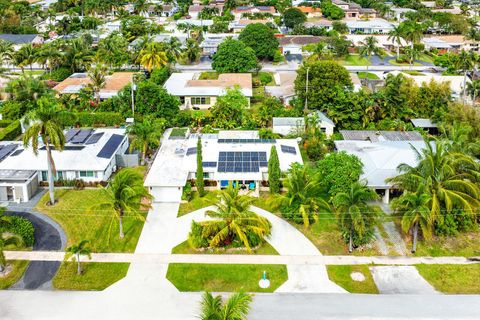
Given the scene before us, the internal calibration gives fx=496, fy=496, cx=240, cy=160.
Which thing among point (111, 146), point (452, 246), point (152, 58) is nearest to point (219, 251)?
point (452, 246)

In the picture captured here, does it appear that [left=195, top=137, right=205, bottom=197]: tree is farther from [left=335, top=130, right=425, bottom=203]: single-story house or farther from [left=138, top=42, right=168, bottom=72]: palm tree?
[left=138, top=42, right=168, bottom=72]: palm tree

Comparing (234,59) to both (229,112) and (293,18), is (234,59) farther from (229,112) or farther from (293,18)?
(293,18)

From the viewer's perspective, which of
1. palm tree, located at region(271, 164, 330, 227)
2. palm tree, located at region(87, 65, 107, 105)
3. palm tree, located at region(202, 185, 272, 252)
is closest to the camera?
palm tree, located at region(202, 185, 272, 252)

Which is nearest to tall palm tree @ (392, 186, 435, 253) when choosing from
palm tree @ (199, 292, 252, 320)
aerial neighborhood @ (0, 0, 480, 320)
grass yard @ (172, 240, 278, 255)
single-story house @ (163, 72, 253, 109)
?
aerial neighborhood @ (0, 0, 480, 320)

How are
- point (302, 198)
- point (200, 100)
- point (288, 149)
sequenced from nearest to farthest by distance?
point (302, 198) < point (288, 149) < point (200, 100)

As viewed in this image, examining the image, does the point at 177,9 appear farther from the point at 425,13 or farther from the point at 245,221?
the point at 245,221

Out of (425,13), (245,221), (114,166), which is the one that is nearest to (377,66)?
(425,13)
